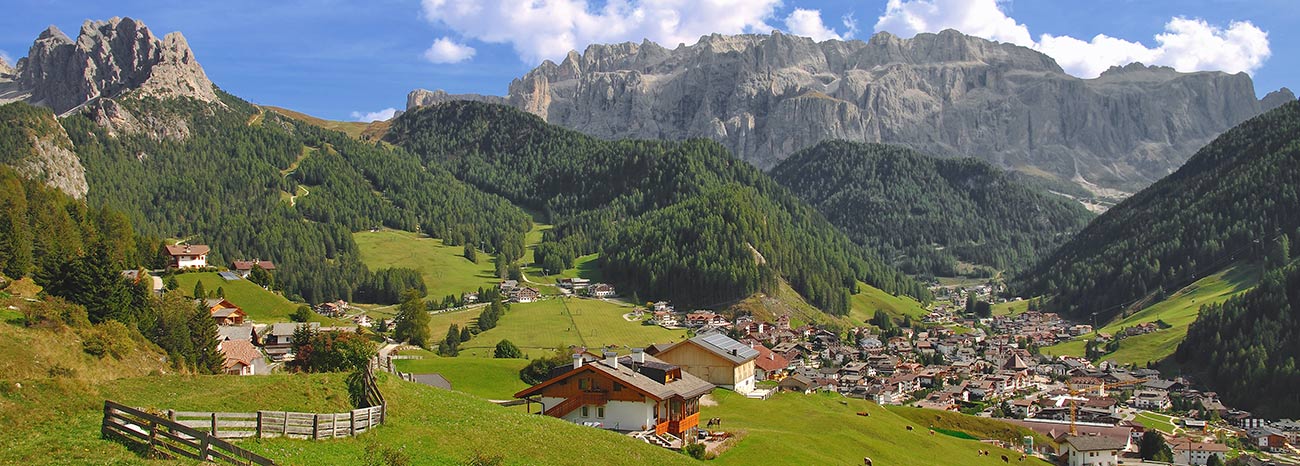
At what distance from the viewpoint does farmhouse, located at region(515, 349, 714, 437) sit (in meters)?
47.2

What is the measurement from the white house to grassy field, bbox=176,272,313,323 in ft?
259

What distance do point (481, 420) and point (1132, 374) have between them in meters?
146

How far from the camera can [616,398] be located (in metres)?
47.6

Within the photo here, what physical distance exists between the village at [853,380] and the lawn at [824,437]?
2107 millimetres

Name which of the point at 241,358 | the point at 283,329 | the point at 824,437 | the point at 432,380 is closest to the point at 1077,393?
the point at 824,437

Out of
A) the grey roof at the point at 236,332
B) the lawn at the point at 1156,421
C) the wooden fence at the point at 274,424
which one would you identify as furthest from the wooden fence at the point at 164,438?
the lawn at the point at 1156,421

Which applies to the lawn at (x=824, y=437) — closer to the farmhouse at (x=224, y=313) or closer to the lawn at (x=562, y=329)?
the farmhouse at (x=224, y=313)

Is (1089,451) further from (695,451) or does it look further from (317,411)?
(317,411)

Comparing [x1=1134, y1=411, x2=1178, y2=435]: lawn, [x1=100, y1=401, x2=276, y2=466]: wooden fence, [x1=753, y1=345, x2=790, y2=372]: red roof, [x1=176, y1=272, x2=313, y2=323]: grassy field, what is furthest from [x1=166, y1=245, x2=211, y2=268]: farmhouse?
[x1=1134, y1=411, x2=1178, y2=435]: lawn

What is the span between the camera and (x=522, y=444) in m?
32.3

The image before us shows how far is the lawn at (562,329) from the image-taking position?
440ft

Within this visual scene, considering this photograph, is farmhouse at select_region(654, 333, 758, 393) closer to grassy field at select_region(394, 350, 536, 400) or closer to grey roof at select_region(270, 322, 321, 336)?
grassy field at select_region(394, 350, 536, 400)

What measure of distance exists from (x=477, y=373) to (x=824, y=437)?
104 feet

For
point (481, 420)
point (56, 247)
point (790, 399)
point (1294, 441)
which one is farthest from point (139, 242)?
point (1294, 441)
